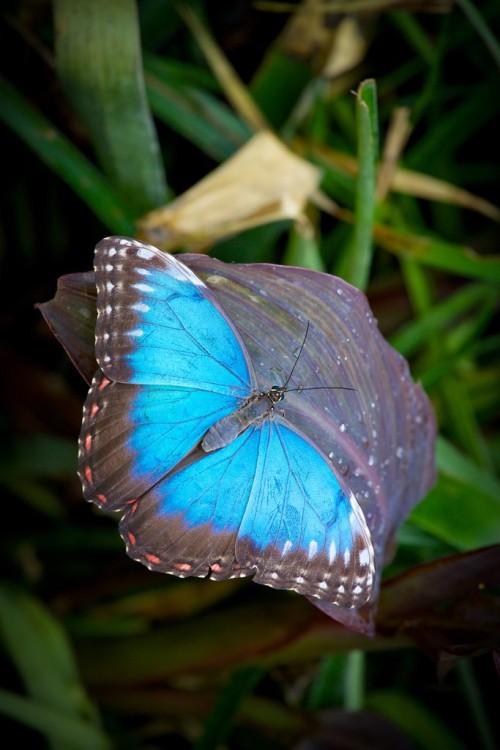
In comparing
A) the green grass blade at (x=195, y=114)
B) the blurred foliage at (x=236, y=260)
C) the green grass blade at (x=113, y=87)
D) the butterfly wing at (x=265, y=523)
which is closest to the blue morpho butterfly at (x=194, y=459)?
the butterfly wing at (x=265, y=523)

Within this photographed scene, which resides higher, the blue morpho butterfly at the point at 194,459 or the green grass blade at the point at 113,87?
the green grass blade at the point at 113,87

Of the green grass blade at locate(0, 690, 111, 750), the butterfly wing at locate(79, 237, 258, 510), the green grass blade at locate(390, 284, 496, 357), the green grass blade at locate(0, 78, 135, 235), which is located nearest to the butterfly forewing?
the butterfly wing at locate(79, 237, 258, 510)

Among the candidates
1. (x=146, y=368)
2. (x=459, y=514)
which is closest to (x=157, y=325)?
(x=146, y=368)

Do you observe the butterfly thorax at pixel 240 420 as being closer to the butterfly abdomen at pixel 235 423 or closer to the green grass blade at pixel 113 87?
the butterfly abdomen at pixel 235 423

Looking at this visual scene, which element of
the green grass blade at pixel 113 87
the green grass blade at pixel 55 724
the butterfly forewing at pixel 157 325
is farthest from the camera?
the green grass blade at pixel 55 724

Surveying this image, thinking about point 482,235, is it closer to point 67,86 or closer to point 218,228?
point 218,228

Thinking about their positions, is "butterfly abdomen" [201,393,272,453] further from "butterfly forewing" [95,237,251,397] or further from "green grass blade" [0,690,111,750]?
"green grass blade" [0,690,111,750]

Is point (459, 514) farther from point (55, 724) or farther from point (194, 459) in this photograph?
point (55, 724)
